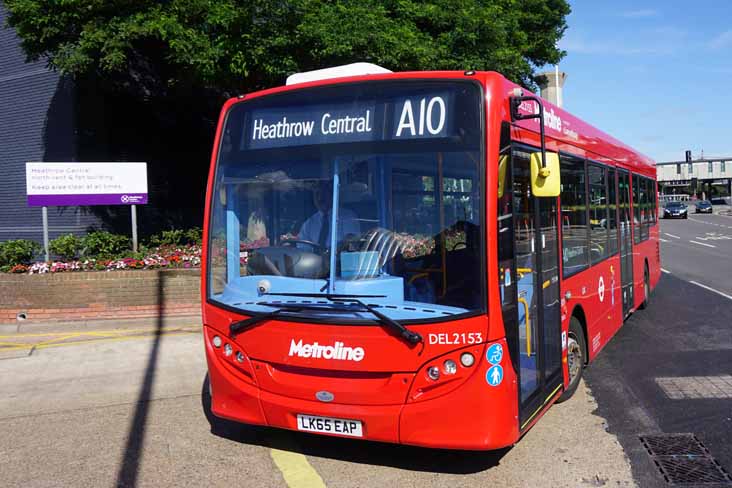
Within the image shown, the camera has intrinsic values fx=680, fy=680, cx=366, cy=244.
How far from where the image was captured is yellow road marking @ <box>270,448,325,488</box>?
461cm

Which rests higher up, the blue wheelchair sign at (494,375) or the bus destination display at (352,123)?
the bus destination display at (352,123)

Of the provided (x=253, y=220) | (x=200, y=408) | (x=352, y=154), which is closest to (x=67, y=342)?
(x=200, y=408)

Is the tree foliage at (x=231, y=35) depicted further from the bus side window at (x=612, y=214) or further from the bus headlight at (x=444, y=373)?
the bus headlight at (x=444, y=373)

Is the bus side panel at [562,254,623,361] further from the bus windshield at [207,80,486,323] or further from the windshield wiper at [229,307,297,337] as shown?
the windshield wiper at [229,307,297,337]

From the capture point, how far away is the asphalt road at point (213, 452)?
4.70 m

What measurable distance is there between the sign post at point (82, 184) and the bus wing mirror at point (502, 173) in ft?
31.1

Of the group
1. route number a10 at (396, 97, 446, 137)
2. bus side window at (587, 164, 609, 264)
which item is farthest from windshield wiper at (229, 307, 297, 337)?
bus side window at (587, 164, 609, 264)

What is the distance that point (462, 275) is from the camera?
438cm

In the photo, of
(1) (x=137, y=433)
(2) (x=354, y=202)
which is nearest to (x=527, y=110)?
(2) (x=354, y=202)

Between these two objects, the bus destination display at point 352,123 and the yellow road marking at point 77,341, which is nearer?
the bus destination display at point 352,123

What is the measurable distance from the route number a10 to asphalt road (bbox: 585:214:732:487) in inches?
107

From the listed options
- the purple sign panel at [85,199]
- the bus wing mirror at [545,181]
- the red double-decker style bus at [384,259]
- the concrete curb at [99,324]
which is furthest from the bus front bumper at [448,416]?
the purple sign panel at [85,199]

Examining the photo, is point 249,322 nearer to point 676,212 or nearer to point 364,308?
point 364,308

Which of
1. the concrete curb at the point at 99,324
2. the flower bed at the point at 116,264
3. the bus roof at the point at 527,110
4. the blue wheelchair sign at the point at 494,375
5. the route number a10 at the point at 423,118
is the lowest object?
the concrete curb at the point at 99,324
